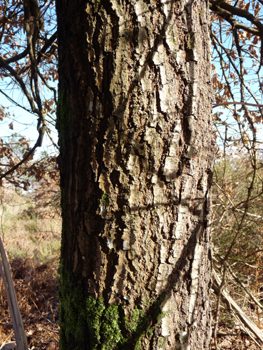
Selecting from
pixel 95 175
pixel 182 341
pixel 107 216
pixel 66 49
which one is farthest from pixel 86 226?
pixel 66 49

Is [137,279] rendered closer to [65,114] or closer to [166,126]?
[166,126]

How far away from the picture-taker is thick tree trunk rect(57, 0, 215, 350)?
1016 mm

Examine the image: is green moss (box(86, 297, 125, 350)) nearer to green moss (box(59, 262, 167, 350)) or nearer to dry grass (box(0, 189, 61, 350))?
green moss (box(59, 262, 167, 350))

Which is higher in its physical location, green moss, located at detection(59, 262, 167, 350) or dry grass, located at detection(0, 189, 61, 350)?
green moss, located at detection(59, 262, 167, 350)

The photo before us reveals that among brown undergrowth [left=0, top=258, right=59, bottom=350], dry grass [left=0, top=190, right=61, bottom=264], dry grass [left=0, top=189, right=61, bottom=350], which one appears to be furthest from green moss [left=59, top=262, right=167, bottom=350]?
dry grass [left=0, top=190, right=61, bottom=264]

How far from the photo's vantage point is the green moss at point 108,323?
107 centimetres

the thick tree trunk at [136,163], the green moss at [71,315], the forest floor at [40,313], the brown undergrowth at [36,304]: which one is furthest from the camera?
the brown undergrowth at [36,304]

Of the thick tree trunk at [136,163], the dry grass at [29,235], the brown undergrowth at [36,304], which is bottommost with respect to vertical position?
the brown undergrowth at [36,304]

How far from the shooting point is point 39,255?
5.86 metres

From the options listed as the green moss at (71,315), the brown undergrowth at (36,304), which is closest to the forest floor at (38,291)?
the brown undergrowth at (36,304)

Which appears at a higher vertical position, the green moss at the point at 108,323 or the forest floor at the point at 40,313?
the green moss at the point at 108,323

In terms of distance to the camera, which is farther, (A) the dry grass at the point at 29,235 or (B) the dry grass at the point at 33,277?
(A) the dry grass at the point at 29,235

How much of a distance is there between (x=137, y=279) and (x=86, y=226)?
0.99 ft

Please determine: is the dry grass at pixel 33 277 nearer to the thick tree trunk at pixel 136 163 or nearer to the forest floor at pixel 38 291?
the forest floor at pixel 38 291
